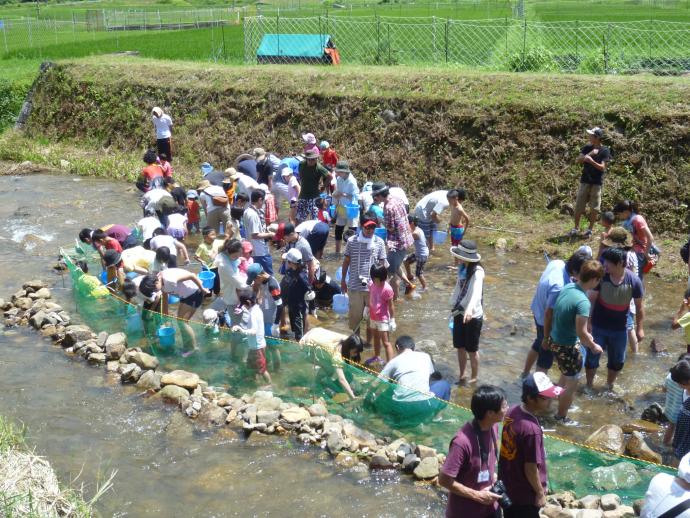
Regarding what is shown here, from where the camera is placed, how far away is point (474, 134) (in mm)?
16422

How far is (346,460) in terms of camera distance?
7.75 metres

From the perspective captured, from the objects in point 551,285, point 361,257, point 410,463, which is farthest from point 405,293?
point 410,463

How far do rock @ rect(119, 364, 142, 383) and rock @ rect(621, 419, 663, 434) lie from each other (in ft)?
18.2

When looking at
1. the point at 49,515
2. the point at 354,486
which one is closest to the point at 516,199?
the point at 354,486

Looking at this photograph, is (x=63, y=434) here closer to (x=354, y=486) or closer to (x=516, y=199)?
(x=354, y=486)

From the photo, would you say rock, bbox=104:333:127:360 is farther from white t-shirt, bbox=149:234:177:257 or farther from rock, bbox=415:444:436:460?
rock, bbox=415:444:436:460

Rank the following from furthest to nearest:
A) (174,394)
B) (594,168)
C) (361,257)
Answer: (594,168) < (361,257) < (174,394)

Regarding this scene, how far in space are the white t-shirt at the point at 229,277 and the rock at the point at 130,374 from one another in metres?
1.47

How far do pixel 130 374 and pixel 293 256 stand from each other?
2.44 meters

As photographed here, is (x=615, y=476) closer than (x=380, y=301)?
Yes

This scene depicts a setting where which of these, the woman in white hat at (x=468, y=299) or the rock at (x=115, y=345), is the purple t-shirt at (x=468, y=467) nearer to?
the woman in white hat at (x=468, y=299)

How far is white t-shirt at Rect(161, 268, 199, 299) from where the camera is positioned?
9.64 metres

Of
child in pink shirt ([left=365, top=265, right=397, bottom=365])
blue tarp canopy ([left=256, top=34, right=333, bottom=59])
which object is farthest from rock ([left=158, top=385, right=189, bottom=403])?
blue tarp canopy ([left=256, top=34, right=333, bottom=59])

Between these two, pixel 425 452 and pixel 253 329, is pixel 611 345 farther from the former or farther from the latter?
pixel 253 329
